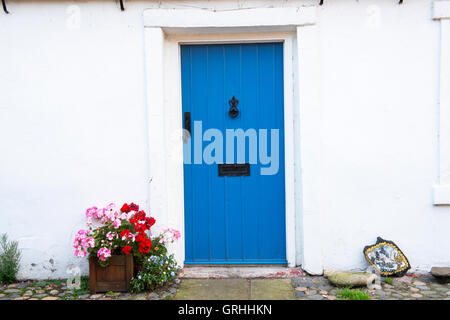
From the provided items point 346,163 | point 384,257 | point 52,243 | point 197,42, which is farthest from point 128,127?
point 384,257

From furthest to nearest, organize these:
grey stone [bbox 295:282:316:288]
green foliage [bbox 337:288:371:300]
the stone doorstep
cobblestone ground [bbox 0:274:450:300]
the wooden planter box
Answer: the stone doorstep → grey stone [bbox 295:282:316:288] → the wooden planter box → cobblestone ground [bbox 0:274:450:300] → green foliage [bbox 337:288:371:300]

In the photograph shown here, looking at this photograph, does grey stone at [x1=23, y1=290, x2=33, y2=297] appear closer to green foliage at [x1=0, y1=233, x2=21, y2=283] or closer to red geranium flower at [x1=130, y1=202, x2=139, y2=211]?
green foliage at [x1=0, y1=233, x2=21, y2=283]

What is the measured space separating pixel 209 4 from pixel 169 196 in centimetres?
201

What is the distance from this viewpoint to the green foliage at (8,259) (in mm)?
4188

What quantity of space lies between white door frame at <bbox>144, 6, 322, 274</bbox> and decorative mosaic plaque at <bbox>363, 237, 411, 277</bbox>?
53 cm

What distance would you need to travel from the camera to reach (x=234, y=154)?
446 centimetres

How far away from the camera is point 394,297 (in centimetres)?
371

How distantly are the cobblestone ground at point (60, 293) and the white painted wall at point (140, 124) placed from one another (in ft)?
0.62

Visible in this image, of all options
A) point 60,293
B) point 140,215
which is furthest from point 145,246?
point 60,293

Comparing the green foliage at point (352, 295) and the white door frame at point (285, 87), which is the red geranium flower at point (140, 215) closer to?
the white door frame at point (285, 87)

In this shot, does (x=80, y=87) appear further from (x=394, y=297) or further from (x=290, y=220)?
(x=394, y=297)

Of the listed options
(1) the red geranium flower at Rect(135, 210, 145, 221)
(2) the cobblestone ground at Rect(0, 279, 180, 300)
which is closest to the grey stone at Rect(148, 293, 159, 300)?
(2) the cobblestone ground at Rect(0, 279, 180, 300)

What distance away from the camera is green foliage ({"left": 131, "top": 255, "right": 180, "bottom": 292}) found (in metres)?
3.85

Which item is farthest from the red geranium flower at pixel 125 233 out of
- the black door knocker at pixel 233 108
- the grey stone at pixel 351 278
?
the grey stone at pixel 351 278
